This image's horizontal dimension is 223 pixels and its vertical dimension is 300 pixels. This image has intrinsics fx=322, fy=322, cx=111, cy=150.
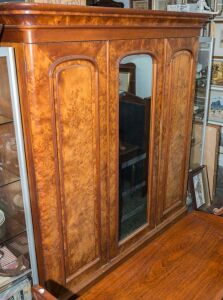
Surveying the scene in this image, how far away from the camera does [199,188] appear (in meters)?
2.59

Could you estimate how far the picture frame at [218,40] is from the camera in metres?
2.59

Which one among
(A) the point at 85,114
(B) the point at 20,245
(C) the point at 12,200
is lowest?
(B) the point at 20,245

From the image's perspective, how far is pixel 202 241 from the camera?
1.69 m

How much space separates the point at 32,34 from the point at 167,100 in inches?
39.1

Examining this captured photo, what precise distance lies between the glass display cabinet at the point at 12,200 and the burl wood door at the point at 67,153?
43 mm

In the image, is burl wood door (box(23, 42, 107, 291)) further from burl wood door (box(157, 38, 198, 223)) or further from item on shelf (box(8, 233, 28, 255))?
burl wood door (box(157, 38, 198, 223))

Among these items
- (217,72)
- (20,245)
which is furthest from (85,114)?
(217,72)

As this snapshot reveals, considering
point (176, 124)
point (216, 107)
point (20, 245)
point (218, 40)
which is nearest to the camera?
point (20, 245)

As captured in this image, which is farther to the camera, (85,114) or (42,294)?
(85,114)

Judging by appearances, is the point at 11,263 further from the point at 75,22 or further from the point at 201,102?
the point at 201,102

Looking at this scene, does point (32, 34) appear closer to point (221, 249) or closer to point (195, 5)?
point (221, 249)

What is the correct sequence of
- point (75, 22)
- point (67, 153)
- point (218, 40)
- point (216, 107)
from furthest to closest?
point (216, 107)
point (218, 40)
point (67, 153)
point (75, 22)

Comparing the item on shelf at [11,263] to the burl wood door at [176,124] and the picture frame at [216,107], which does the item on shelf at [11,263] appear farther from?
the picture frame at [216,107]

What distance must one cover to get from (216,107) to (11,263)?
214 centimetres
